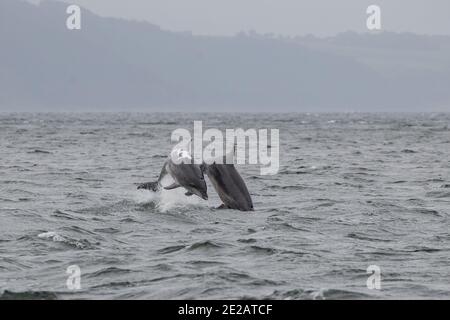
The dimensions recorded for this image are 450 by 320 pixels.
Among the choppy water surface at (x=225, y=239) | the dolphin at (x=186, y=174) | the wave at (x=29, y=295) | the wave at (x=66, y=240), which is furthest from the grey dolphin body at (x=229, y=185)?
the wave at (x=29, y=295)

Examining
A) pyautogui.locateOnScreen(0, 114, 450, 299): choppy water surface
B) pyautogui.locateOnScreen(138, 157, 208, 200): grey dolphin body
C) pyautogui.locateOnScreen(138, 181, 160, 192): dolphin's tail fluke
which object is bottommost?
pyautogui.locateOnScreen(0, 114, 450, 299): choppy water surface

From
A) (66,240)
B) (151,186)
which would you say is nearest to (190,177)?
(151,186)

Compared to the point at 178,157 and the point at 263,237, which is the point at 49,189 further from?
the point at 263,237

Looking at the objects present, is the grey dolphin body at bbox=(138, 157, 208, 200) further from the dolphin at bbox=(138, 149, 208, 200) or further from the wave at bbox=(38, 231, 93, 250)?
the wave at bbox=(38, 231, 93, 250)

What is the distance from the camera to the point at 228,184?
19.7 m

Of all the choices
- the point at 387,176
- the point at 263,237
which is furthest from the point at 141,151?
the point at 263,237

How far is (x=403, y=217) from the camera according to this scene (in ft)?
66.2

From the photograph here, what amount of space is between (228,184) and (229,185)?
57mm

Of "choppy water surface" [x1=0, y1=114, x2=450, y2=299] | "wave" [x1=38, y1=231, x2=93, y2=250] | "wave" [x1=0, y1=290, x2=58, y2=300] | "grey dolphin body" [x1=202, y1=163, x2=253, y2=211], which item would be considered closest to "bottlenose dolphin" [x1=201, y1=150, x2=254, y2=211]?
"grey dolphin body" [x1=202, y1=163, x2=253, y2=211]

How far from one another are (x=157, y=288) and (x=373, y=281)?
3.08 meters

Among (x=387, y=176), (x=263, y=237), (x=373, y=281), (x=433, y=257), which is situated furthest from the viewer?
(x=387, y=176)

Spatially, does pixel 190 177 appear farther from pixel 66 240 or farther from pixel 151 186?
pixel 66 240

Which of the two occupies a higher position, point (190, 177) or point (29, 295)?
point (190, 177)

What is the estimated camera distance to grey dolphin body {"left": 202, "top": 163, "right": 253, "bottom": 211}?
19625 millimetres
